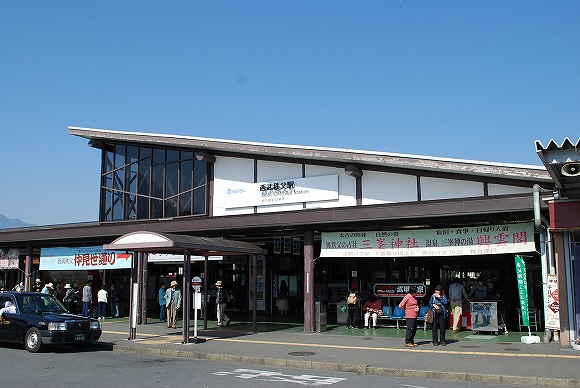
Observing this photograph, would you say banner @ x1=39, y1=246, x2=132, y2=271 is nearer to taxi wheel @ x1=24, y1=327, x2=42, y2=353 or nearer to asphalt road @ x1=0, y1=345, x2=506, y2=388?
taxi wheel @ x1=24, y1=327, x2=42, y2=353

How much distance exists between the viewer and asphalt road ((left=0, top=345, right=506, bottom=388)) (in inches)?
431

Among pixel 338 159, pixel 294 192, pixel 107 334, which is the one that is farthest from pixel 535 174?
pixel 107 334

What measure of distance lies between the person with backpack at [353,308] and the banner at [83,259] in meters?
9.65

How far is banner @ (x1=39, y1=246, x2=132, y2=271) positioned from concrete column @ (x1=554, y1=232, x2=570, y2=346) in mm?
16619

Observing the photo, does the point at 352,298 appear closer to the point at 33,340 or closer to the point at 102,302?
the point at 33,340

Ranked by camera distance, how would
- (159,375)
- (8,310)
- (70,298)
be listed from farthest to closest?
(70,298)
(8,310)
(159,375)

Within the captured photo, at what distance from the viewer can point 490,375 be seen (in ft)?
37.5

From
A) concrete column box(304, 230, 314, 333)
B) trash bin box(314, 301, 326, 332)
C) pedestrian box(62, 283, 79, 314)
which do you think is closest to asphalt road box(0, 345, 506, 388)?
concrete column box(304, 230, 314, 333)

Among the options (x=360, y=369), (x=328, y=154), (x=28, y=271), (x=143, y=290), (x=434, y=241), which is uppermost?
(x=328, y=154)

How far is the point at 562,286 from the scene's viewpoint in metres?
15.1

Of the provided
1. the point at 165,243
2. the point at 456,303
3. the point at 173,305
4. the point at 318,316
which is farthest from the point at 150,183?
the point at 456,303

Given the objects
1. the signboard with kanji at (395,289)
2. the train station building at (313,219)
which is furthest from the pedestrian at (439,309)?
the signboard with kanji at (395,289)

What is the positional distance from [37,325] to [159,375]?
18.3 ft

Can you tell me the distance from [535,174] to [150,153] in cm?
1563
